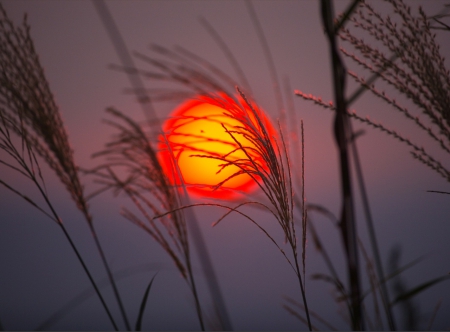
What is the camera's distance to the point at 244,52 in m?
1.28

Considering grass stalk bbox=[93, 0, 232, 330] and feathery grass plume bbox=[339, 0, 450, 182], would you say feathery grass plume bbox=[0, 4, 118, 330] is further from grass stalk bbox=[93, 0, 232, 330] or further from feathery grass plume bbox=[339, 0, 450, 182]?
feathery grass plume bbox=[339, 0, 450, 182]

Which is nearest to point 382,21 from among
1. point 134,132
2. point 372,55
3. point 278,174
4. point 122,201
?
point 372,55

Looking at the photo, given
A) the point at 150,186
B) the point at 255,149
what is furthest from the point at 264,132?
the point at 150,186

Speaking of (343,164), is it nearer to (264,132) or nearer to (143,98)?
(264,132)

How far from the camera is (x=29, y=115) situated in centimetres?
97

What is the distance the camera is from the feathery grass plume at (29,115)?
91 cm

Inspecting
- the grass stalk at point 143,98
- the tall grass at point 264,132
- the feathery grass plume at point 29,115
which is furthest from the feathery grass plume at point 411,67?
the feathery grass plume at point 29,115

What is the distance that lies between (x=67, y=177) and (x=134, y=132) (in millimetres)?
305

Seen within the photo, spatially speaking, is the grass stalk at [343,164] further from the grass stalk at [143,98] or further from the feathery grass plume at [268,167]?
the grass stalk at [143,98]

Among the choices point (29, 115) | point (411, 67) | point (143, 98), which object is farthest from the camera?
point (29, 115)

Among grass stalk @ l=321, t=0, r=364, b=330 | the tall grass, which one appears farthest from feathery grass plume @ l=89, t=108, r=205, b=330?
grass stalk @ l=321, t=0, r=364, b=330

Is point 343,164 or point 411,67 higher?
point 411,67

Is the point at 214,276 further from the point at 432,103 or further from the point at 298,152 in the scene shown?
the point at 432,103

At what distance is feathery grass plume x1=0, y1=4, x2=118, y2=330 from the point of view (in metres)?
0.91
